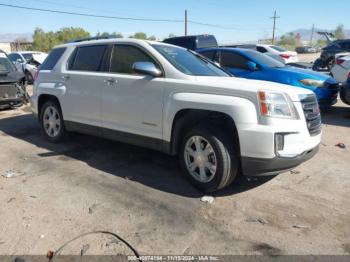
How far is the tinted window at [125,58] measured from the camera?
491 centimetres

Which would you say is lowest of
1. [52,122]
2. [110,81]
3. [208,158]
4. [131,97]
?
[52,122]

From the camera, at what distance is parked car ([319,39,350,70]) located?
58.4 feet

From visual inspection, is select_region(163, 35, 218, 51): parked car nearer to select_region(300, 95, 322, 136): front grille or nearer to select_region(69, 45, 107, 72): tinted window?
select_region(69, 45, 107, 72): tinted window

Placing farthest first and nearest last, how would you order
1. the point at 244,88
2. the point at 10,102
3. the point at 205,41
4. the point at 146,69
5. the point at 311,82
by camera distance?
the point at 205,41 → the point at 10,102 → the point at 311,82 → the point at 146,69 → the point at 244,88

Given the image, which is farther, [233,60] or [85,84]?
[233,60]


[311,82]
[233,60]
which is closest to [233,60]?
[233,60]

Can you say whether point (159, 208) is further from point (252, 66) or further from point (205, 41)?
point (205, 41)

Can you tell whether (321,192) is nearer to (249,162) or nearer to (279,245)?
(249,162)

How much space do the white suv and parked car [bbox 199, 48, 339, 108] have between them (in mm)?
3334

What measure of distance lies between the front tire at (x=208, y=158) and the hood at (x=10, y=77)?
7271 mm

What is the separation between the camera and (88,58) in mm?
5727

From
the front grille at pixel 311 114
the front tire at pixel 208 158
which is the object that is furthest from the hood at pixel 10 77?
the front grille at pixel 311 114

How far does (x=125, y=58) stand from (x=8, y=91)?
20.0ft

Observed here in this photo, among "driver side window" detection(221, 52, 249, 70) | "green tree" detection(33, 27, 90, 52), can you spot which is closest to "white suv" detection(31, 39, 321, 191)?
"driver side window" detection(221, 52, 249, 70)
